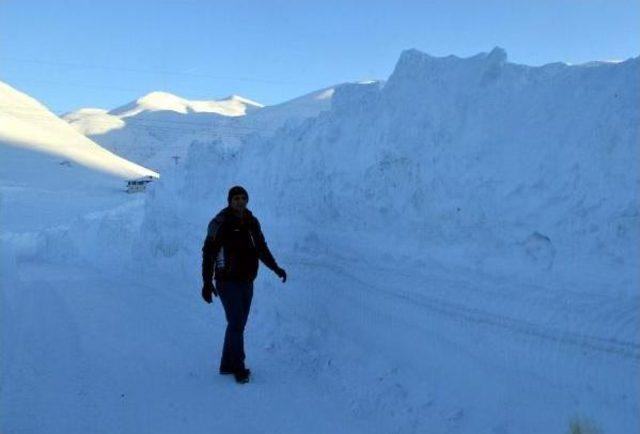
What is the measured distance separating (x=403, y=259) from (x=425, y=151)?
1171mm

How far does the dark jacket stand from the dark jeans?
83 mm

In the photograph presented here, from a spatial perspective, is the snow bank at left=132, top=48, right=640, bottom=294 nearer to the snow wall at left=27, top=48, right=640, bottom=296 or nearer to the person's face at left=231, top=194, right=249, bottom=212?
the snow wall at left=27, top=48, right=640, bottom=296

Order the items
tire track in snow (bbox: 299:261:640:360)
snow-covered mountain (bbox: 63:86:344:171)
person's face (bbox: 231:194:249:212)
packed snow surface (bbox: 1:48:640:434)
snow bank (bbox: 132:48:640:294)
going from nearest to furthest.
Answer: tire track in snow (bbox: 299:261:640:360)
packed snow surface (bbox: 1:48:640:434)
snow bank (bbox: 132:48:640:294)
person's face (bbox: 231:194:249:212)
snow-covered mountain (bbox: 63:86:344:171)

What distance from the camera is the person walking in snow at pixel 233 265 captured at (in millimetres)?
5836

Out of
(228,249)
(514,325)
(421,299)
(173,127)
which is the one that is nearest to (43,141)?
(228,249)

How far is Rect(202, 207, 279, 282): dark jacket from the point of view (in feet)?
19.1

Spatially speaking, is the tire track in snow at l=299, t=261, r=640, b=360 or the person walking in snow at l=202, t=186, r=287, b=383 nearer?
the tire track in snow at l=299, t=261, r=640, b=360

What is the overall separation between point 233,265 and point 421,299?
1733 millimetres

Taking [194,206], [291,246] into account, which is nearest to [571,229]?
[291,246]

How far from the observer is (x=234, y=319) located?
19.5 feet

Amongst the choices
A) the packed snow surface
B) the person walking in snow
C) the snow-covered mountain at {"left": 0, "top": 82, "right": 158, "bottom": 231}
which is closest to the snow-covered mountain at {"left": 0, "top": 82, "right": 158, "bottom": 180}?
the snow-covered mountain at {"left": 0, "top": 82, "right": 158, "bottom": 231}

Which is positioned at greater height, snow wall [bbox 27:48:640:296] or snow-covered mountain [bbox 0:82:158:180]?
snow-covered mountain [bbox 0:82:158:180]

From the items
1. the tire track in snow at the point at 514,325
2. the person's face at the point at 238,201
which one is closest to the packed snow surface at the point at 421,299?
Result: the tire track in snow at the point at 514,325

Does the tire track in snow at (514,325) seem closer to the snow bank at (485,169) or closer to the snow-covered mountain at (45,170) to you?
the snow bank at (485,169)
